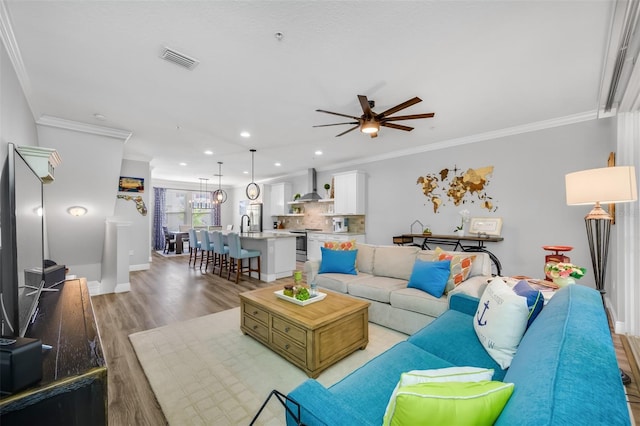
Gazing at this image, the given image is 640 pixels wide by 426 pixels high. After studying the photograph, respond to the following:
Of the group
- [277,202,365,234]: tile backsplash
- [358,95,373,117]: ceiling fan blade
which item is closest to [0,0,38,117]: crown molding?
[358,95,373,117]: ceiling fan blade

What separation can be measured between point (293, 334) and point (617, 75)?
4.01 metres

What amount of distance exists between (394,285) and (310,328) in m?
1.44

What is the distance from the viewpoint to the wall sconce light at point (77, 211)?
4291mm

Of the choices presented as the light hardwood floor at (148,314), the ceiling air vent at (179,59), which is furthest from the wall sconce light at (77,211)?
the ceiling air vent at (179,59)

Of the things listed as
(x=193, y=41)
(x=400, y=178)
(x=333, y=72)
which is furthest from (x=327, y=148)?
(x=193, y=41)

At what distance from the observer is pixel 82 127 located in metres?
3.90

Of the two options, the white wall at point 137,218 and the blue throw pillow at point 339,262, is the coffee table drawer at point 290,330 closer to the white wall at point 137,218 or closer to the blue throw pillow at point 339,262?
the blue throw pillow at point 339,262

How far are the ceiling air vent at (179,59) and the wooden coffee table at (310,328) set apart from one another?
2.37m

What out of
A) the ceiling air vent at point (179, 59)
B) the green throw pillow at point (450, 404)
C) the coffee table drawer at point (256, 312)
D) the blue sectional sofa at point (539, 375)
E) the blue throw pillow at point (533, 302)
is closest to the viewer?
the blue sectional sofa at point (539, 375)

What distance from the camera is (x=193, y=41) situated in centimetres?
214

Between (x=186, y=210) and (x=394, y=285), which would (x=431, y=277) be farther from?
(x=186, y=210)

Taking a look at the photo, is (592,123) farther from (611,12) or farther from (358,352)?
(358,352)

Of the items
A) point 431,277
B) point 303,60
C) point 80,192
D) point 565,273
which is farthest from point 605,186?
point 80,192

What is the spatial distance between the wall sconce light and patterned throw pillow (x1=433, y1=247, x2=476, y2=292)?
559 cm
